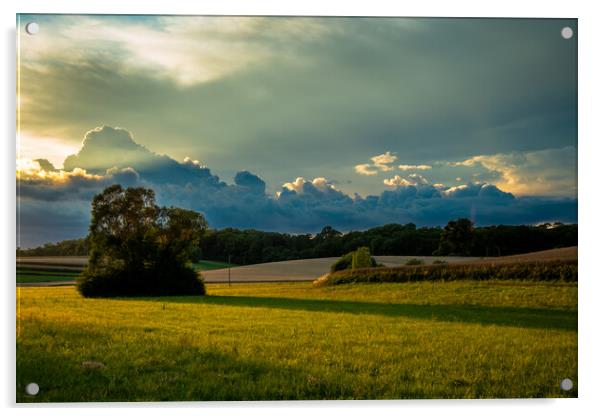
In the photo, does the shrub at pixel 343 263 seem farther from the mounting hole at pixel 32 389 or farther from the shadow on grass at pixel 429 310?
the mounting hole at pixel 32 389

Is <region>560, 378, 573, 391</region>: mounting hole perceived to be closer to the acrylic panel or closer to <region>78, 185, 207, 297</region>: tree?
the acrylic panel

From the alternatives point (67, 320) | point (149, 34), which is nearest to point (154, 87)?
point (149, 34)

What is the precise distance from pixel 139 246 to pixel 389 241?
14.3 feet

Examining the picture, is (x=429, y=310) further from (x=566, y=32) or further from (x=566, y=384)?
(x=566, y=32)

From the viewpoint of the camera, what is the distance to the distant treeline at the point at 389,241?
22.2 feet

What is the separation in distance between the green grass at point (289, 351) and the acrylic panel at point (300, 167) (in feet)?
0.11

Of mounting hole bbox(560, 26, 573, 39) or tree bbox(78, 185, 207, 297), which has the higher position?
mounting hole bbox(560, 26, 573, 39)

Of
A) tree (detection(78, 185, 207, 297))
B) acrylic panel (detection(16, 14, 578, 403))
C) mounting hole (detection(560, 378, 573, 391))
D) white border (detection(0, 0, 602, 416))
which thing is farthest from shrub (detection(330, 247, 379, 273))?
mounting hole (detection(560, 378, 573, 391))

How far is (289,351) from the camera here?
6125 millimetres

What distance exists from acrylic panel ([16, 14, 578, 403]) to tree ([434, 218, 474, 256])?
40mm

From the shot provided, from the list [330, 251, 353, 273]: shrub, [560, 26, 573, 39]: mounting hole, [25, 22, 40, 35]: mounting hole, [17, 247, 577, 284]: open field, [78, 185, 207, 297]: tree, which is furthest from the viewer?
[330, 251, 353, 273]: shrub

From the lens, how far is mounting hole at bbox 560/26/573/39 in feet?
21.7

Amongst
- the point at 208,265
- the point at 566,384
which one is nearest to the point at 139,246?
the point at 208,265
